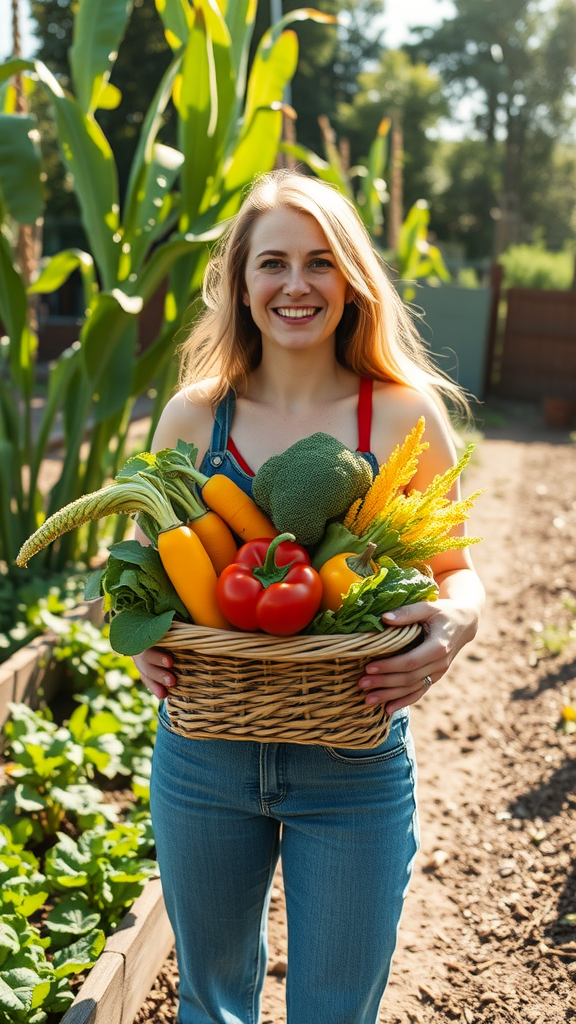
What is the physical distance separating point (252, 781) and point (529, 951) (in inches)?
50.0

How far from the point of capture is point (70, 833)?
2.45 metres

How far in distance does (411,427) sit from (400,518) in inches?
12.7

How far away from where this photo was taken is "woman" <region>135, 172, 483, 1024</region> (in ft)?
4.77

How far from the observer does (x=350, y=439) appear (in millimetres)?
1622

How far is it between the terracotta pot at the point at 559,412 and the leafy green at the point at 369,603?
369 inches

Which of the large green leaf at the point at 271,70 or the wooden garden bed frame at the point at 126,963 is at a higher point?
the large green leaf at the point at 271,70

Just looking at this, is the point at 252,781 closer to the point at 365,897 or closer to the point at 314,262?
the point at 365,897

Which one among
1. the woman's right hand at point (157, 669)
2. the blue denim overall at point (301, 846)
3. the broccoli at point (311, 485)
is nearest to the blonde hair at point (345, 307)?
the blue denim overall at point (301, 846)

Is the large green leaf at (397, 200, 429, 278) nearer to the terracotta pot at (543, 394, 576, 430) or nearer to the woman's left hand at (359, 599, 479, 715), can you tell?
the terracotta pot at (543, 394, 576, 430)

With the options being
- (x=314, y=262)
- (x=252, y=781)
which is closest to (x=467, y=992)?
(x=252, y=781)

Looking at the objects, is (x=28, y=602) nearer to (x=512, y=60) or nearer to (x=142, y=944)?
(x=142, y=944)

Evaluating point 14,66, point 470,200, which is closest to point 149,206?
point 14,66

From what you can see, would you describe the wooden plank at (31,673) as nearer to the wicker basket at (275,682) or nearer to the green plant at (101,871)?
the green plant at (101,871)

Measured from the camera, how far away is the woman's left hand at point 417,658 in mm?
1267
